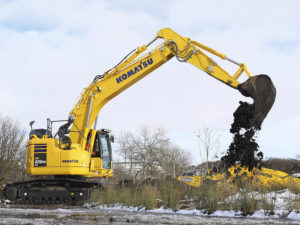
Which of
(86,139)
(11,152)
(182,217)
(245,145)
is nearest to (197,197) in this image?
(182,217)

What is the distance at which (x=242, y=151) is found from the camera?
14719mm

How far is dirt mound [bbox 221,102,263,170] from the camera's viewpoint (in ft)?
48.3

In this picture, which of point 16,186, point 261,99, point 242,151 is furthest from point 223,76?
point 16,186

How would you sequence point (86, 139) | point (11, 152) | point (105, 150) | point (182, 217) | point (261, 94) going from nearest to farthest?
point (182, 217), point (261, 94), point (86, 139), point (105, 150), point (11, 152)

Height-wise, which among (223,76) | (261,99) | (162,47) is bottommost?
(261,99)

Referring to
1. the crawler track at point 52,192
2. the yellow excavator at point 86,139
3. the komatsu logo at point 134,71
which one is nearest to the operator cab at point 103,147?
the yellow excavator at point 86,139

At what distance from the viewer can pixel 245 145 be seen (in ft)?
48.2

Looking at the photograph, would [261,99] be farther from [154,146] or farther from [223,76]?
[154,146]

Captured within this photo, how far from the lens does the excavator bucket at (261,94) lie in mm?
14078

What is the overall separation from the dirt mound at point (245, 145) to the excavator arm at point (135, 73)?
1.11 m

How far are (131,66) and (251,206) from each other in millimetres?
8237

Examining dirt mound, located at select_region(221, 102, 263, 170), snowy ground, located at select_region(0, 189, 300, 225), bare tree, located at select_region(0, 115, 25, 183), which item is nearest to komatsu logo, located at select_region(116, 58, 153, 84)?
dirt mound, located at select_region(221, 102, 263, 170)

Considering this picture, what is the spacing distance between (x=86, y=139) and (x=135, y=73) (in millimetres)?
3219

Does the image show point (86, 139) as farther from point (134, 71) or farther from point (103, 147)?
point (134, 71)
